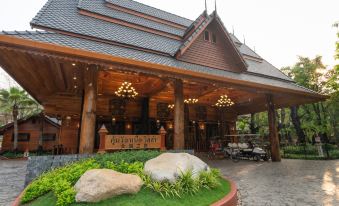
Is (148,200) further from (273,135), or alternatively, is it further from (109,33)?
(273,135)

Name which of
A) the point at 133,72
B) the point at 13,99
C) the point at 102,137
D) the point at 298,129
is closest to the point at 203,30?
the point at 133,72

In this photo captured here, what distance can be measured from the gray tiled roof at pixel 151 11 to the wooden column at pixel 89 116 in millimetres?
8918

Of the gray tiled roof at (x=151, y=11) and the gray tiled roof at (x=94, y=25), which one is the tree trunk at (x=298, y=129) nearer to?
the gray tiled roof at (x=94, y=25)

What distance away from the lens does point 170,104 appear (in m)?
17.1

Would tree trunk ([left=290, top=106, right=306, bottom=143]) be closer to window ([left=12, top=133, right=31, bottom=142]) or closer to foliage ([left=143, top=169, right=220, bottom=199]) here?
foliage ([left=143, top=169, right=220, bottom=199])

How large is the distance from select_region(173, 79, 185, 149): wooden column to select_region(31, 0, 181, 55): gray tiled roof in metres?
3.40

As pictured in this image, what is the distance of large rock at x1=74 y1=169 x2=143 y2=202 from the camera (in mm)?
3836

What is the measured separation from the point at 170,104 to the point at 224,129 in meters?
6.15

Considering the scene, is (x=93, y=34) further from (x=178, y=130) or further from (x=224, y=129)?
(x=224, y=129)

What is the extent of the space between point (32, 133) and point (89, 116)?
21597 mm

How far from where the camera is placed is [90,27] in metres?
10.6

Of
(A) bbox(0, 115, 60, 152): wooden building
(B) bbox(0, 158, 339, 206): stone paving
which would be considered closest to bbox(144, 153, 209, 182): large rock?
(B) bbox(0, 158, 339, 206): stone paving

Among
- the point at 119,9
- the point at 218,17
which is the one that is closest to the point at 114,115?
the point at 119,9

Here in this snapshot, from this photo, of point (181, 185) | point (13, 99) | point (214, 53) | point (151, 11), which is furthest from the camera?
point (13, 99)
